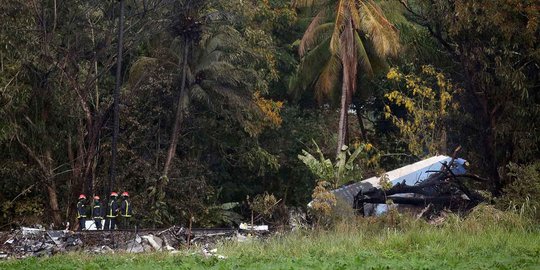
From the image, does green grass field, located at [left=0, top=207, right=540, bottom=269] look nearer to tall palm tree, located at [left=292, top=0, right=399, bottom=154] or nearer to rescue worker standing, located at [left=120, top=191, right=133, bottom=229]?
rescue worker standing, located at [left=120, top=191, right=133, bottom=229]

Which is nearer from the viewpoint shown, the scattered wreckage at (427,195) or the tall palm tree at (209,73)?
the scattered wreckage at (427,195)

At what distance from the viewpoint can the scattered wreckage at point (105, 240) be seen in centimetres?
2400

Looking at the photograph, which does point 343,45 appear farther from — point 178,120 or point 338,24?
point 178,120

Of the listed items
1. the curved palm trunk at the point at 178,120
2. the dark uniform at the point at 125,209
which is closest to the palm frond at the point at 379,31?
the curved palm trunk at the point at 178,120

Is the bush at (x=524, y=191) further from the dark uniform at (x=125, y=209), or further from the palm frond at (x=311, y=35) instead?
the palm frond at (x=311, y=35)

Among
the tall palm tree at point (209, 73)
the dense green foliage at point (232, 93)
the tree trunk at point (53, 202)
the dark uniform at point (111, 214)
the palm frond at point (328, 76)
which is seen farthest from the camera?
the palm frond at point (328, 76)

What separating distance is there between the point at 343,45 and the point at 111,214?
13.1 metres

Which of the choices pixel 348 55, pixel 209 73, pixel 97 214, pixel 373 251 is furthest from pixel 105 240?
pixel 348 55

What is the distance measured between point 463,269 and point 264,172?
25371 mm

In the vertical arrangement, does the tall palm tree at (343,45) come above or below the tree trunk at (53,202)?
above

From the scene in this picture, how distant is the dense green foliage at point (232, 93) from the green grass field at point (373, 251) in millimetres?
3416

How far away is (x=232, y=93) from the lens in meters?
36.1

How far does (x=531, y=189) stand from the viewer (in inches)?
974

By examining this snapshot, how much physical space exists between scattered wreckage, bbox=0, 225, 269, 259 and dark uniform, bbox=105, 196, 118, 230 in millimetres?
3266
